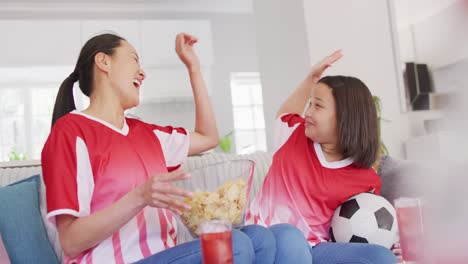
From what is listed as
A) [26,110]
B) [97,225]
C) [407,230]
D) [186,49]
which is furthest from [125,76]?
[26,110]

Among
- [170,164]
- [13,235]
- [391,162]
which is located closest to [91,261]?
[170,164]

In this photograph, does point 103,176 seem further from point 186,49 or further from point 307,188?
point 307,188

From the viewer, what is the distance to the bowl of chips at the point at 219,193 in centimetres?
104

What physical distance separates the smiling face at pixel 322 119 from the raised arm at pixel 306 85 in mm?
136

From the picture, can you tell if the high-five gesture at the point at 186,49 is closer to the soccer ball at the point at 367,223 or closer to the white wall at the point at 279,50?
the soccer ball at the point at 367,223

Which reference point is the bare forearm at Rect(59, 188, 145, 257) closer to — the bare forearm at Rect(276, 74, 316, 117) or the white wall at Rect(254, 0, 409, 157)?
the bare forearm at Rect(276, 74, 316, 117)

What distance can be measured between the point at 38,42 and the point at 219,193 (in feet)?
18.9

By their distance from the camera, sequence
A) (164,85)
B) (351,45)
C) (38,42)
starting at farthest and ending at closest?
1. (164,85)
2. (38,42)
3. (351,45)

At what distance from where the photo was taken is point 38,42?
6195 mm

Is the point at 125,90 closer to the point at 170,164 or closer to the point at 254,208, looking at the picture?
the point at 170,164

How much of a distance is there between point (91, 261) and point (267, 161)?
1039 millimetres

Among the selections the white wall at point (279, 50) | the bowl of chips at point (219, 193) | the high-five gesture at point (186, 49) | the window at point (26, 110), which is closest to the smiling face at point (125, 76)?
the high-five gesture at point (186, 49)

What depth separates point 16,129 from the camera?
664 centimetres

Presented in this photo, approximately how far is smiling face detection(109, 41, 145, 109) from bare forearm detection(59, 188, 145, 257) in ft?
1.29
